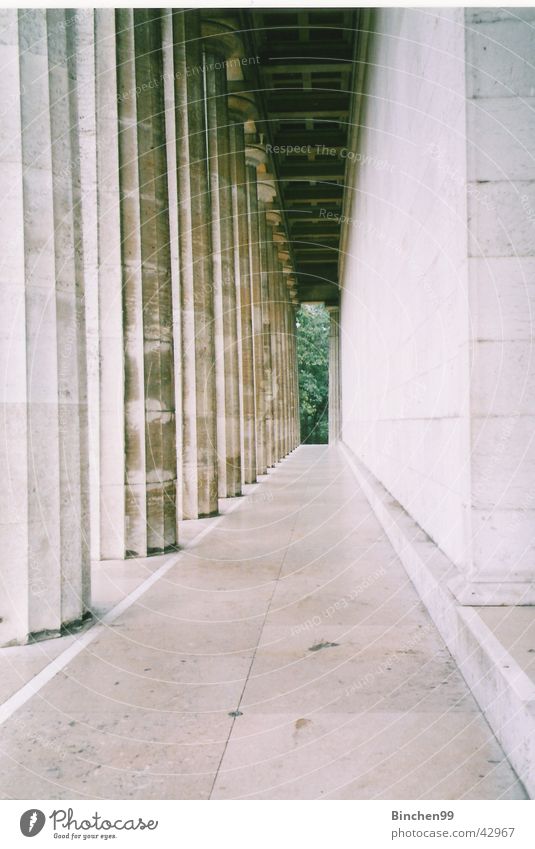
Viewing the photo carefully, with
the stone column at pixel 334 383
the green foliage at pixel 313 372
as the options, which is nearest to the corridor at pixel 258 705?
the stone column at pixel 334 383

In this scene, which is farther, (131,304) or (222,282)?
(222,282)

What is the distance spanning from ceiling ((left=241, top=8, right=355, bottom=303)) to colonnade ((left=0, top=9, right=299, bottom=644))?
8.62ft

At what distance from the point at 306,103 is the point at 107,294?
21.3 meters

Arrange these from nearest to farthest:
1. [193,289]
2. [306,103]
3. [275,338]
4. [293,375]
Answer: [193,289]
[306,103]
[275,338]
[293,375]

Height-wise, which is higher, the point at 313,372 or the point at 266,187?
the point at 266,187

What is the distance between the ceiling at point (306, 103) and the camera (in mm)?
23547

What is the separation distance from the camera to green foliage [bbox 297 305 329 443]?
90.8 m

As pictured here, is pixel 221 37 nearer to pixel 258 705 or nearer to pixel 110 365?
pixel 110 365

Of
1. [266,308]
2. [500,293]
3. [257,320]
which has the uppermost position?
[266,308]

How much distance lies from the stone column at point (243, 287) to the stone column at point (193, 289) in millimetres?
7157

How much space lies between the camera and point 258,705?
17.0ft

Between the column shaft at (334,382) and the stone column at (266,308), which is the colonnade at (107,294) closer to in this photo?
the stone column at (266,308)

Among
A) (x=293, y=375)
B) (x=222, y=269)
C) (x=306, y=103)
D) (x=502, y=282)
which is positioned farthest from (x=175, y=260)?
(x=293, y=375)

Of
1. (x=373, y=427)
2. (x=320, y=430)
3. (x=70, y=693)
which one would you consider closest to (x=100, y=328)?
(x=70, y=693)
